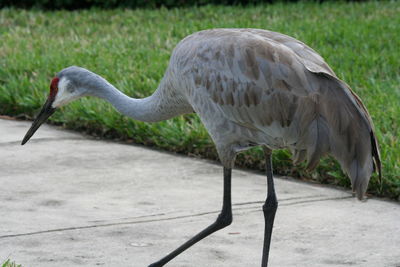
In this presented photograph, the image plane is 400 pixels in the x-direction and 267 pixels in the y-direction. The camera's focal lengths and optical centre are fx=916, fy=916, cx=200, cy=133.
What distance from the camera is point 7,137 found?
7242mm

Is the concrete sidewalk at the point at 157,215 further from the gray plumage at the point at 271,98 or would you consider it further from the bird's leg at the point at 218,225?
the gray plumage at the point at 271,98

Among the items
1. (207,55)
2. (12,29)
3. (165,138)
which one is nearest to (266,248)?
(207,55)

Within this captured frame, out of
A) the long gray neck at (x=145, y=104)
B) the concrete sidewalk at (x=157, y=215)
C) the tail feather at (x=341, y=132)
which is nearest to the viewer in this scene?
the tail feather at (x=341, y=132)

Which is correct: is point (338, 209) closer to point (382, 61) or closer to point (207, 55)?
point (207, 55)

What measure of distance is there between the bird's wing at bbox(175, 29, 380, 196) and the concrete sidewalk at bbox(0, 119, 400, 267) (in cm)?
59

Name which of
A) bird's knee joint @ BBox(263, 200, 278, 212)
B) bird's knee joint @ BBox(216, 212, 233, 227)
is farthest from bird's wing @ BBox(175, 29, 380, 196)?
bird's knee joint @ BBox(216, 212, 233, 227)

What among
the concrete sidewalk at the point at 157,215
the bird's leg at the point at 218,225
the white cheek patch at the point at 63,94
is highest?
the white cheek patch at the point at 63,94

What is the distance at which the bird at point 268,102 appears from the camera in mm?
4375

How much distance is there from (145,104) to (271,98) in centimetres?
96

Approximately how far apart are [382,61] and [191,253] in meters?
4.49

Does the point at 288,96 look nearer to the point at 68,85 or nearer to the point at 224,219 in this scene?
the point at 224,219

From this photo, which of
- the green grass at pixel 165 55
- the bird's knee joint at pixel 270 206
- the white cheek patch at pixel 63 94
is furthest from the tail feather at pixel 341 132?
the white cheek patch at pixel 63 94

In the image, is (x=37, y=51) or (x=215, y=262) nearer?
(x=215, y=262)

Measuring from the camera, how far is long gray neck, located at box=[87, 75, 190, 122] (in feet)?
16.6
